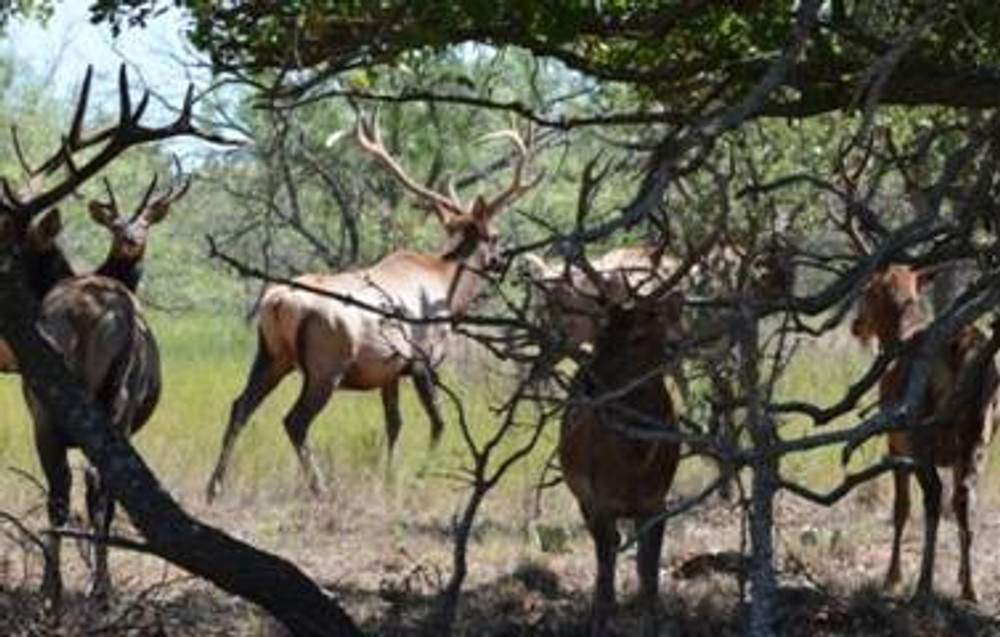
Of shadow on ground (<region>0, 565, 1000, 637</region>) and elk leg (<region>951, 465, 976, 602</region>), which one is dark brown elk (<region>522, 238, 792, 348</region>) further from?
elk leg (<region>951, 465, 976, 602</region>)

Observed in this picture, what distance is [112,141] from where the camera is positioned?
8.80 metres

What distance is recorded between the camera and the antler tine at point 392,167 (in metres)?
18.1

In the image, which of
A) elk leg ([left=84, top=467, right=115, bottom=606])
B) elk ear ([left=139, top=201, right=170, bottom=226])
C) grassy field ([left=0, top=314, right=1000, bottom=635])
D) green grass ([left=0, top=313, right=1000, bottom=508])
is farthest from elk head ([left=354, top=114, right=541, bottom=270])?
elk leg ([left=84, top=467, right=115, bottom=606])

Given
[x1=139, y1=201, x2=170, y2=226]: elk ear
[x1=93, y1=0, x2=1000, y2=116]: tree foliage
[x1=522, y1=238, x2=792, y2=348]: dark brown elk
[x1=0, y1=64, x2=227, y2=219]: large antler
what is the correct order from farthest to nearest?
1. [x1=139, y1=201, x2=170, y2=226]: elk ear
2. [x1=93, y1=0, x2=1000, y2=116]: tree foliage
3. [x1=522, y1=238, x2=792, y2=348]: dark brown elk
4. [x1=0, y1=64, x2=227, y2=219]: large antler

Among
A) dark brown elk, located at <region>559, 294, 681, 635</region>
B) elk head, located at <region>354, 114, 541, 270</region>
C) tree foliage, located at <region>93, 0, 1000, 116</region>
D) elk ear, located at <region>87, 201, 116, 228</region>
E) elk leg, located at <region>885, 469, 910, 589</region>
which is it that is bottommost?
dark brown elk, located at <region>559, 294, 681, 635</region>

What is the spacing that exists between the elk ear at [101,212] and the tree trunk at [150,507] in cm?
604

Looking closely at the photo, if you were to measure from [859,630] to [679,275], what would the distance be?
2.41 m

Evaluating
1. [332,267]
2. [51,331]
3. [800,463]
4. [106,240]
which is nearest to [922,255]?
[51,331]

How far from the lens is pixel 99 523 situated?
11805mm

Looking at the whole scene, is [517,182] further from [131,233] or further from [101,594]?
[101,594]

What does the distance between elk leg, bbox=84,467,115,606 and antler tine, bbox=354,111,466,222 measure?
5.97m

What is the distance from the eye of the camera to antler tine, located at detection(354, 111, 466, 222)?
18141 mm

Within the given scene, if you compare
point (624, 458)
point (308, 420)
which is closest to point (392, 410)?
point (308, 420)

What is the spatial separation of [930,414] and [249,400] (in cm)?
747
